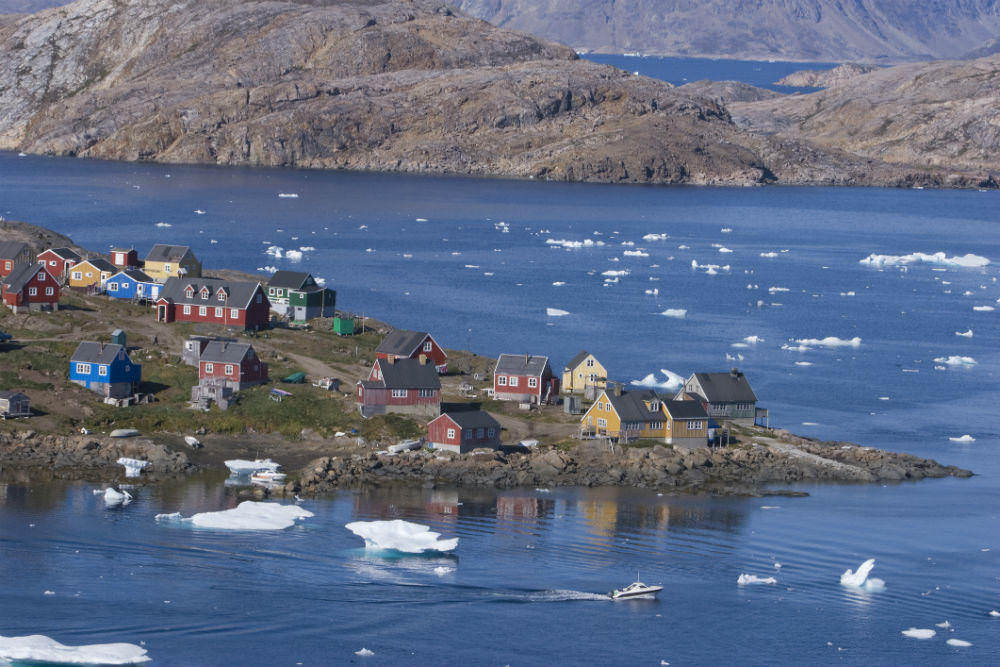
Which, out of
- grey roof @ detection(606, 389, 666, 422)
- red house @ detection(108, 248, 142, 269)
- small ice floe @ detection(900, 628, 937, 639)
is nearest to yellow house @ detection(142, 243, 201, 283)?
red house @ detection(108, 248, 142, 269)

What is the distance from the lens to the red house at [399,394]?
6781cm

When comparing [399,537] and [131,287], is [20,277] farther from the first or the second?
[399,537]

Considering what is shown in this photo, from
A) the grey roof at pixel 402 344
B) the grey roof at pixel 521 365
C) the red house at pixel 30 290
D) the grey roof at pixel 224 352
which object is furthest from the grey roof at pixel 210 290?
the grey roof at pixel 521 365

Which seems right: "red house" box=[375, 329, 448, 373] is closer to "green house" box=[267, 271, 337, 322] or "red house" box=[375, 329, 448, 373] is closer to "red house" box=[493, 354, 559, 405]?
"red house" box=[493, 354, 559, 405]

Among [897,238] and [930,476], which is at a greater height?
[897,238]

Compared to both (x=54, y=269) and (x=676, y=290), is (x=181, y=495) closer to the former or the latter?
(x=54, y=269)

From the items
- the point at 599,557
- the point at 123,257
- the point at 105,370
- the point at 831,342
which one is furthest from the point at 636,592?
the point at 123,257

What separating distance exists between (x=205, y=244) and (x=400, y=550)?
90499mm

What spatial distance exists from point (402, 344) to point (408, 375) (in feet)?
17.7

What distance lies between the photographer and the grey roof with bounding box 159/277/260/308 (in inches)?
3172

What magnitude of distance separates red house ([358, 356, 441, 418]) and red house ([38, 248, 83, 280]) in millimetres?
31650

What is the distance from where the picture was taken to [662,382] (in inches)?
3219

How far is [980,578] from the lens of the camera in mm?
54125

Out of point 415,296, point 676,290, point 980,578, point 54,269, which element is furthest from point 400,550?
point 676,290
